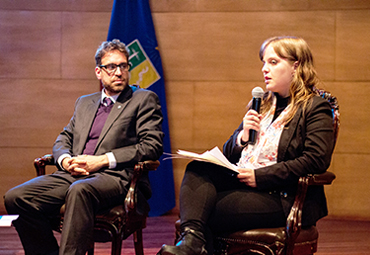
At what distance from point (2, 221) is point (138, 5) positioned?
117 inches

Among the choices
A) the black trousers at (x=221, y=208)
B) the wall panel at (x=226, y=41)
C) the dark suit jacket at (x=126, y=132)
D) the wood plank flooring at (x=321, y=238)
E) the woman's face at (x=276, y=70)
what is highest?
the wall panel at (x=226, y=41)

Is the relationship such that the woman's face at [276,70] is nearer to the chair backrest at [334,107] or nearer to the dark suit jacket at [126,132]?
the chair backrest at [334,107]

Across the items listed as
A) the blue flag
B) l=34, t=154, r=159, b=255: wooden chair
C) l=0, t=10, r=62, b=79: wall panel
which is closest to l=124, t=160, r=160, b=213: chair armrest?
l=34, t=154, r=159, b=255: wooden chair

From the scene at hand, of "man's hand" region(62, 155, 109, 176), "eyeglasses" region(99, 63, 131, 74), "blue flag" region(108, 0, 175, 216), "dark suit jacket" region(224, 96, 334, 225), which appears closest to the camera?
"dark suit jacket" region(224, 96, 334, 225)

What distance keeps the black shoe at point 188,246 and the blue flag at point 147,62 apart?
2.27 meters

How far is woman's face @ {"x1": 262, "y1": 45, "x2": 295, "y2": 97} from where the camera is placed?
2.25 metres

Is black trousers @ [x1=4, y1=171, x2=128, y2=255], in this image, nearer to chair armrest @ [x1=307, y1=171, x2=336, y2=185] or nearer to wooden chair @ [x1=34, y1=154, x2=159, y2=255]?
wooden chair @ [x1=34, y1=154, x2=159, y2=255]

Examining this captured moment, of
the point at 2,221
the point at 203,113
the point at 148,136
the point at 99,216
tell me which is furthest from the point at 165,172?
the point at 2,221

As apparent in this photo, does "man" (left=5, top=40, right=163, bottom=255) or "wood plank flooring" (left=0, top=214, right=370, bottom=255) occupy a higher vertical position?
"man" (left=5, top=40, right=163, bottom=255)

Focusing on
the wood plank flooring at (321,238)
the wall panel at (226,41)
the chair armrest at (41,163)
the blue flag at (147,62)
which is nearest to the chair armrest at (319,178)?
the wood plank flooring at (321,238)

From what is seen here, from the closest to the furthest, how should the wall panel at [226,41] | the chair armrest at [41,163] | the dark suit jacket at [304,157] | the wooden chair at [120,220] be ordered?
1. the dark suit jacket at [304,157]
2. the wooden chair at [120,220]
3. the chair armrest at [41,163]
4. the wall panel at [226,41]

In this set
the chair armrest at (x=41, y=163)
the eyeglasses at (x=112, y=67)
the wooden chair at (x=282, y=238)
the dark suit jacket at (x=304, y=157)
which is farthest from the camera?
the eyeglasses at (x=112, y=67)

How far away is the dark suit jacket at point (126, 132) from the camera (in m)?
2.53

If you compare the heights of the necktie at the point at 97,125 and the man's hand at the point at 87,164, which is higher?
the necktie at the point at 97,125
